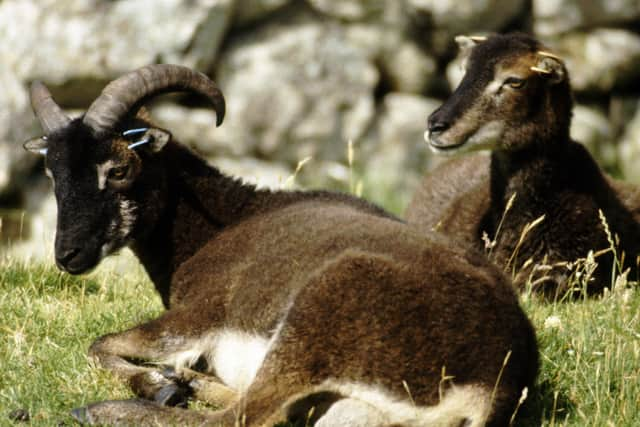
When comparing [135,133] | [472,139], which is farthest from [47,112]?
[472,139]

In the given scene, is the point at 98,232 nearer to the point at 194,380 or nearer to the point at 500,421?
the point at 194,380

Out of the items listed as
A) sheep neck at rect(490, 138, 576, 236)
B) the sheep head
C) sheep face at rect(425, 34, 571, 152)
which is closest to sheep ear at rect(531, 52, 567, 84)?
sheep face at rect(425, 34, 571, 152)

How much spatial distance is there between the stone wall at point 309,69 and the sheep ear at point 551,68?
20.1ft

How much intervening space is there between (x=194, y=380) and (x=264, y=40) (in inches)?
399

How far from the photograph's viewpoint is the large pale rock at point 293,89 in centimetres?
1575

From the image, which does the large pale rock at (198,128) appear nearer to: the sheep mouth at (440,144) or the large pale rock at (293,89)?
the large pale rock at (293,89)

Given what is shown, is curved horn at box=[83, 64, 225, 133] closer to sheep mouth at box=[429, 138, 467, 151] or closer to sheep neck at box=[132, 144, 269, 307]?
sheep neck at box=[132, 144, 269, 307]

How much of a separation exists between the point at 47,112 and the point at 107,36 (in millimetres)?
8273

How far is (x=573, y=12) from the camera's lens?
1655 cm

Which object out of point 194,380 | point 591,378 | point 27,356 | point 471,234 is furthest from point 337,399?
point 471,234

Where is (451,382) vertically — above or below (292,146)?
above

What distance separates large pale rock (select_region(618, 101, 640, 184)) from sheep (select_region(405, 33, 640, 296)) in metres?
7.83

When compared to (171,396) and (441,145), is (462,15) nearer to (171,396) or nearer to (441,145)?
(441,145)

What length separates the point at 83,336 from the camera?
7.11 m
